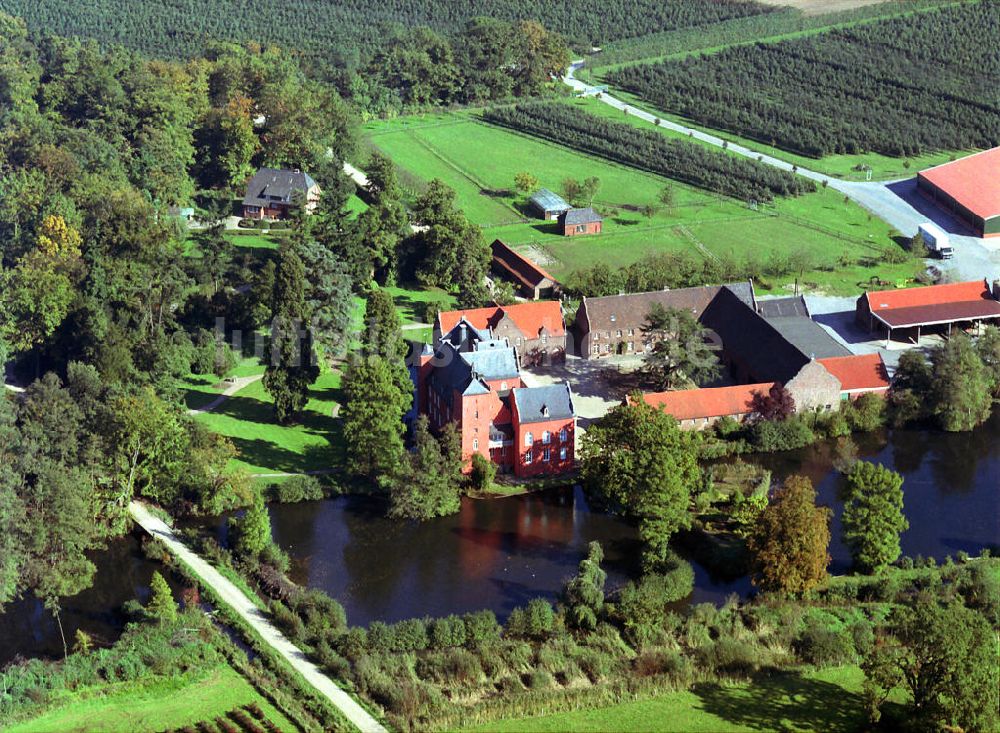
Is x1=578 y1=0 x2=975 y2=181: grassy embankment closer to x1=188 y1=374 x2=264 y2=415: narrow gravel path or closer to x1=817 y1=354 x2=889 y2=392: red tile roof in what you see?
x1=817 y1=354 x2=889 y2=392: red tile roof

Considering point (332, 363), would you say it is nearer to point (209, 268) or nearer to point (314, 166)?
point (209, 268)

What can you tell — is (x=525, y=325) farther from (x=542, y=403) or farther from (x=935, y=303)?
(x=935, y=303)

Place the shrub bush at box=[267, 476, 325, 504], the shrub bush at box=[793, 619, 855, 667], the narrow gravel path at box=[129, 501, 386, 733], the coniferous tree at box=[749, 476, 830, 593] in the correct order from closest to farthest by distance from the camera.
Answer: the narrow gravel path at box=[129, 501, 386, 733]
the shrub bush at box=[793, 619, 855, 667]
the coniferous tree at box=[749, 476, 830, 593]
the shrub bush at box=[267, 476, 325, 504]

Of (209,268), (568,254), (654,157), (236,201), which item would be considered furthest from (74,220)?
(654,157)

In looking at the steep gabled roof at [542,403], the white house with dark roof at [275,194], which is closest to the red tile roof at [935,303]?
the steep gabled roof at [542,403]

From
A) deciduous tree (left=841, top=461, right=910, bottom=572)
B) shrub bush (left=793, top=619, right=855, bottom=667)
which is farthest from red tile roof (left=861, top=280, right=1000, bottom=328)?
shrub bush (left=793, top=619, right=855, bottom=667)

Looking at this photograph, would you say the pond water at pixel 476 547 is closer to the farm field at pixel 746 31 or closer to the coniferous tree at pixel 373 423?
the coniferous tree at pixel 373 423
